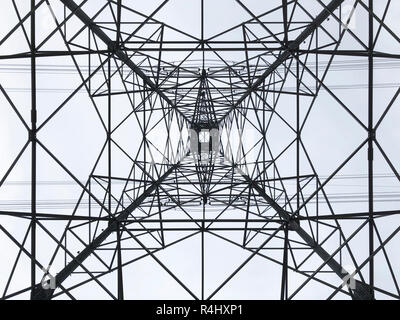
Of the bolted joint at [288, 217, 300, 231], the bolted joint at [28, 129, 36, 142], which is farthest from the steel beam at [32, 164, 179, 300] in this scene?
the bolted joint at [288, 217, 300, 231]

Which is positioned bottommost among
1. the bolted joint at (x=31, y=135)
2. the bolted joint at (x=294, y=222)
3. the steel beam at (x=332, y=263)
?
the steel beam at (x=332, y=263)

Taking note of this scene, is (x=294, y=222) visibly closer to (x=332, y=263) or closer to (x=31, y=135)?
(x=332, y=263)

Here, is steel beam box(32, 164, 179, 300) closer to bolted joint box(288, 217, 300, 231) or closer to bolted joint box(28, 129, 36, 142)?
bolted joint box(28, 129, 36, 142)

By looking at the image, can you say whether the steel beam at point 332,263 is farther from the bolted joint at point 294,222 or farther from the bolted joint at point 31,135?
the bolted joint at point 31,135

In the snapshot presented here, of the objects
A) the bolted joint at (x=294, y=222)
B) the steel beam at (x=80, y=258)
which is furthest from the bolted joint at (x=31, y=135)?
the bolted joint at (x=294, y=222)

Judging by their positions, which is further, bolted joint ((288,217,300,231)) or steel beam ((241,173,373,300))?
bolted joint ((288,217,300,231))

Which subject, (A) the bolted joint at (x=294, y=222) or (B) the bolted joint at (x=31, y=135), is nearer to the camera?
(B) the bolted joint at (x=31, y=135)

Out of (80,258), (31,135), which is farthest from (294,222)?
(31,135)

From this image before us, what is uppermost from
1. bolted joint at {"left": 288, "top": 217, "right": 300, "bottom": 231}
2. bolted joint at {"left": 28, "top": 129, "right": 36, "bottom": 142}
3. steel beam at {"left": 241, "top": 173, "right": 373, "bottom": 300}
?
bolted joint at {"left": 28, "top": 129, "right": 36, "bottom": 142}
